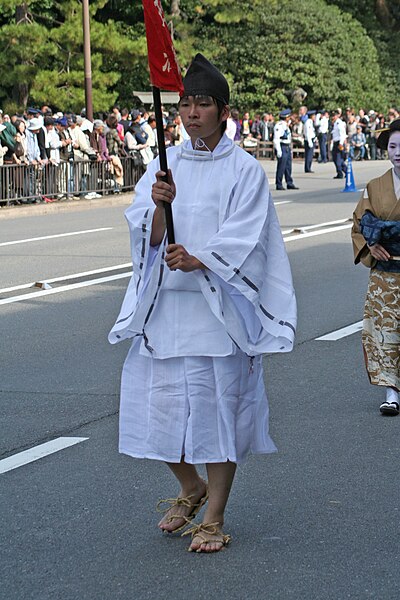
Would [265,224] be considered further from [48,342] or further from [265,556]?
[48,342]

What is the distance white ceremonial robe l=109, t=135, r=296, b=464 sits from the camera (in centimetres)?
465

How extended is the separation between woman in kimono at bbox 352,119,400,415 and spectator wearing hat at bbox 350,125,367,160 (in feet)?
111

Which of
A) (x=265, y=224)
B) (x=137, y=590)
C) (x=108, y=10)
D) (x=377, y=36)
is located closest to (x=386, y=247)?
(x=265, y=224)

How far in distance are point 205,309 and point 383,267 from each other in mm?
2611

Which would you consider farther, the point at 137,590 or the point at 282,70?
the point at 282,70

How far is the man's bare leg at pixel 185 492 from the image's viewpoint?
485 cm

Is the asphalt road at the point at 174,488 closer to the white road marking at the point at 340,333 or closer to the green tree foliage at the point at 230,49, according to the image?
the white road marking at the point at 340,333

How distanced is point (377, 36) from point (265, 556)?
5397 cm

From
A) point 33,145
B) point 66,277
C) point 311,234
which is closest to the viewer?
point 66,277

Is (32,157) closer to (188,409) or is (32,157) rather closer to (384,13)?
(188,409)

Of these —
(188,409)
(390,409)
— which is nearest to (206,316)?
(188,409)

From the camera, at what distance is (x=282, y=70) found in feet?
158

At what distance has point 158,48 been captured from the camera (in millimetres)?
4445

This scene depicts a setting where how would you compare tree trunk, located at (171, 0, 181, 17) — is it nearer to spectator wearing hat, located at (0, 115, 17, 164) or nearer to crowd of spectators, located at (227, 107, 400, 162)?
crowd of spectators, located at (227, 107, 400, 162)
